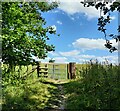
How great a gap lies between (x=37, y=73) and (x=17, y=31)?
35.5 feet

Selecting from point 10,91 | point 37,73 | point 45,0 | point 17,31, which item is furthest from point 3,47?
point 37,73

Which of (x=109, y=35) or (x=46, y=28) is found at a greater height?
(x=46, y=28)

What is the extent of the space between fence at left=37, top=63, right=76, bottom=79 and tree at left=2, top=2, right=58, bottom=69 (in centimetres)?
815

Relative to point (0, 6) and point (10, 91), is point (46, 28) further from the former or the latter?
point (10, 91)

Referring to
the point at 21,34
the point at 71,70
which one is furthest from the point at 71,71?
the point at 21,34

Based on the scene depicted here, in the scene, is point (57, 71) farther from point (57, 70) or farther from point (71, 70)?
point (71, 70)

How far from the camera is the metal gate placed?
80.1 ft

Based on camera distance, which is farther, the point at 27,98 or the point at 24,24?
the point at 24,24

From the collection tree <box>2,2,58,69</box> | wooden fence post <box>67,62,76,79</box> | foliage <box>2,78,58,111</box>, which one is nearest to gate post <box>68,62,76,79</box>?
wooden fence post <box>67,62,76,79</box>

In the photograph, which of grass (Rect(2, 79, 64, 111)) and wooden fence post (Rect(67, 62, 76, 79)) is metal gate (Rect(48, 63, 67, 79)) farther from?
grass (Rect(2, 79, 64, 111))

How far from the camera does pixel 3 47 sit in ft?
43.6

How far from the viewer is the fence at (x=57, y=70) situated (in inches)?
935

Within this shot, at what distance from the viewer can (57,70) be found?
25.1m

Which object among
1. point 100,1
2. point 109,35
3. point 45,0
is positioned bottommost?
point 109,35
